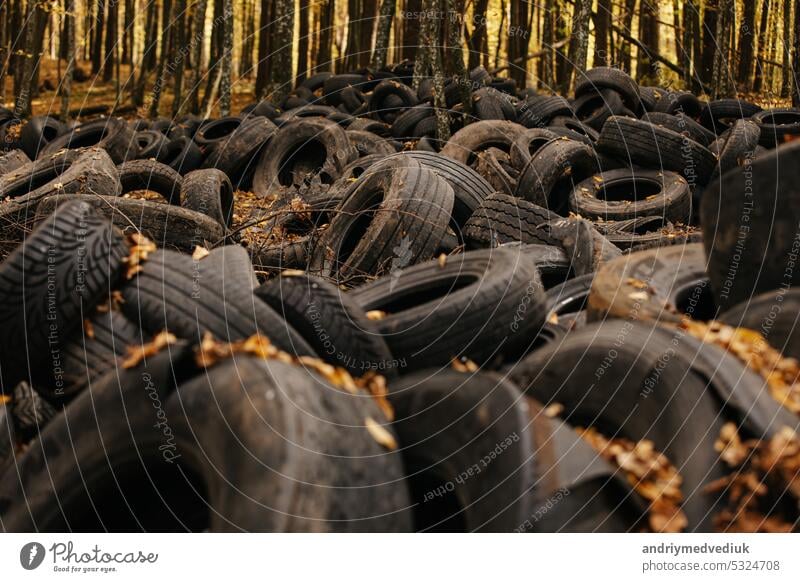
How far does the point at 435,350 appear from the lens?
16.3 ft

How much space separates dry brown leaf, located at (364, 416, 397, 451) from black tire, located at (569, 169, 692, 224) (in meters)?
6.77

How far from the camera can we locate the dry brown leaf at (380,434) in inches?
149

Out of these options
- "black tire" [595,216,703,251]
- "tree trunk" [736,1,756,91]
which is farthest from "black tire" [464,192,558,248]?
"tree trunk" [736,1,756,91]

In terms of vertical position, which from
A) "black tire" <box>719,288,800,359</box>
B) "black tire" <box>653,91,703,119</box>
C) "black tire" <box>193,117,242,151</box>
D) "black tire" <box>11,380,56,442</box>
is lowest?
"black tire" <box>193,117,242,151</box>

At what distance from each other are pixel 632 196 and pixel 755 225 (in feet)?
21.2

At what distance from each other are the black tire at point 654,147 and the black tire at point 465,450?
743cm

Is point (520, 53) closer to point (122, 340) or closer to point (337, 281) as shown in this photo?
point (337, 281)

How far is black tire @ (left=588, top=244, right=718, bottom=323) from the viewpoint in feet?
16.9

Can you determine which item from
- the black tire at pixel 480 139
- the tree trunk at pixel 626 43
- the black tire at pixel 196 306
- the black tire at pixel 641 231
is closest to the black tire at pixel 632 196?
the black tire at pixel 641 231

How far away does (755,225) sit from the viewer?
4867mm

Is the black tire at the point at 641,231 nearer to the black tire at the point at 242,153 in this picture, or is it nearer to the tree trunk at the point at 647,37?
the black tire at the point at 242,153

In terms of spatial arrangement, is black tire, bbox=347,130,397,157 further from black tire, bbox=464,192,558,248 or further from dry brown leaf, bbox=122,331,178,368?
dry brown leaf, bbox=122,331,178,368

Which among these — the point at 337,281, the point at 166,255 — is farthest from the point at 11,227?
the point at 166,255

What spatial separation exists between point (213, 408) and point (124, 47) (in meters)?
34.5
